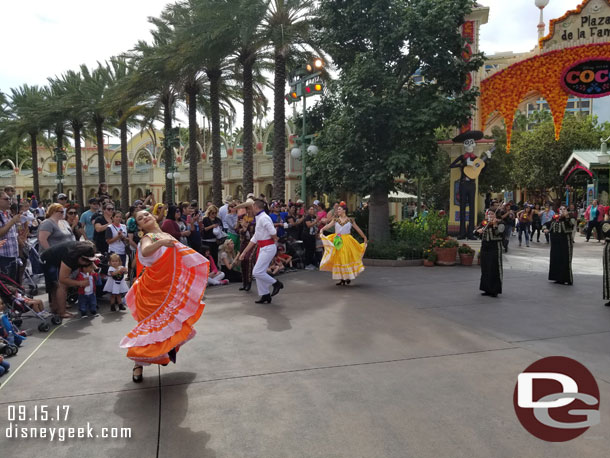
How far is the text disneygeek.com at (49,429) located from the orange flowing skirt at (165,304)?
839mm

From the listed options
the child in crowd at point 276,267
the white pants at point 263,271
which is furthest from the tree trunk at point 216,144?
the white pants at point 263,271

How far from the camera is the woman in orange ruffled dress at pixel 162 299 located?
189 inches

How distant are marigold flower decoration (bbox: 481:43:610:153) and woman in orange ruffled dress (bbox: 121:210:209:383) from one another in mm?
14443

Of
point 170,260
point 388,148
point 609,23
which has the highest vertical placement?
point 609,23

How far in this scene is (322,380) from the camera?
497cm

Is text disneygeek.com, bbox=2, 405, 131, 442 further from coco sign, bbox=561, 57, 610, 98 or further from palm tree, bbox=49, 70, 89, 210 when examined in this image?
palm tree, bbox=49, 70, 89, 210

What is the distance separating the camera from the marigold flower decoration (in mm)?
15969

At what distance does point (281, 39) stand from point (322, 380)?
16299 mm

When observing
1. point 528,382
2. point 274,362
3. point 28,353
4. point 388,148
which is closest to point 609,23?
point 388,148

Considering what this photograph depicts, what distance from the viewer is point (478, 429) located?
3.90m

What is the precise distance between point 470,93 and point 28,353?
43.9 ft

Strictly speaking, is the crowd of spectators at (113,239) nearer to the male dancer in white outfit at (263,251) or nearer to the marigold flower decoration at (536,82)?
the male dancer in white outfit at (263,251)

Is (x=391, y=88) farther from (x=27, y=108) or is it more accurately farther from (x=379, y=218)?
(x=27, y=108)

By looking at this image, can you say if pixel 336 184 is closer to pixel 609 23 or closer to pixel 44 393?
pixel 609 23
